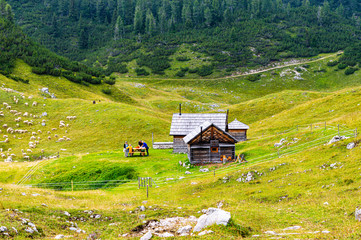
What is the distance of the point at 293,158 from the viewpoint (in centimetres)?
3181

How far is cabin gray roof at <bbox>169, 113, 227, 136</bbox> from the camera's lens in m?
50.2

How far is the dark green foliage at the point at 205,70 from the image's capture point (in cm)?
14900

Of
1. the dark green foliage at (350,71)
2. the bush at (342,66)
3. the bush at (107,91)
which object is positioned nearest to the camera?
the bush at (107,91)

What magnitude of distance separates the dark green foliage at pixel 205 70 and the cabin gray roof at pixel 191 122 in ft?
329

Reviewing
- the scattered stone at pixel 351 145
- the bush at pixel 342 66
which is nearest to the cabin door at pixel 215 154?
the scattered stone at pixel 351 145

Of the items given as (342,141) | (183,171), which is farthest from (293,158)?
(183,171)

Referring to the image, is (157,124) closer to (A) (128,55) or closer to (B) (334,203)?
(B) (334,203)

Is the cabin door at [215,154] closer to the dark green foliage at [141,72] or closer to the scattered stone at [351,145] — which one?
the scattered stone at [351,145]

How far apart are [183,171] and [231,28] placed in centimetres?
16127

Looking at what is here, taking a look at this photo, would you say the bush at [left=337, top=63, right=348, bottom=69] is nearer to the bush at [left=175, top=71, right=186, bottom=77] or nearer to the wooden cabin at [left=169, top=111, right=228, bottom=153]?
the bush at [left=175, top=71, right=186, bottom=77]

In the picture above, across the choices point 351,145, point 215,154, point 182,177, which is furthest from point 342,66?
point 182,177

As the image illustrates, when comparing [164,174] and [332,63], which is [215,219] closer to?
[164,174]

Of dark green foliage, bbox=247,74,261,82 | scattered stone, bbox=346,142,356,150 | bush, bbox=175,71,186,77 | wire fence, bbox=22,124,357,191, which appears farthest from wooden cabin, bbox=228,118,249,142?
bush, bbox=175,71,186,77

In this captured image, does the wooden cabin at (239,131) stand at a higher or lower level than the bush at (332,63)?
lower
